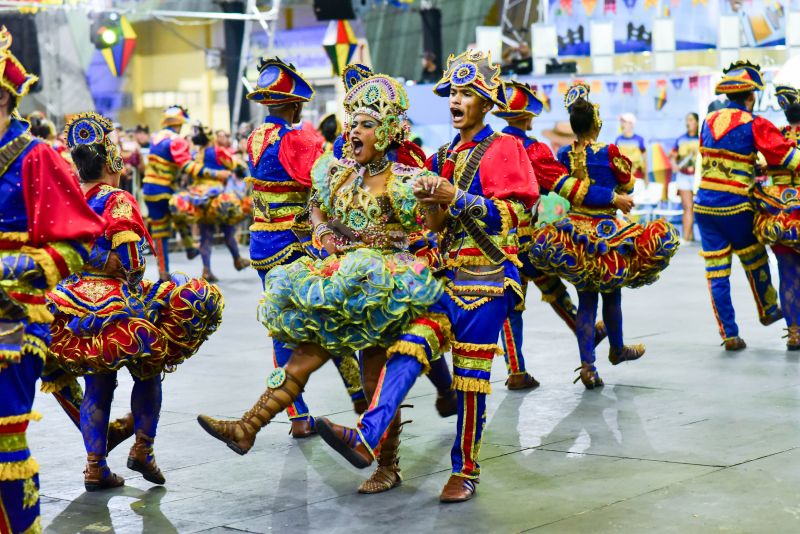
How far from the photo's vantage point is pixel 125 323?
5.72 m

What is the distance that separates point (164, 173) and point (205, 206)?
120 centimetres

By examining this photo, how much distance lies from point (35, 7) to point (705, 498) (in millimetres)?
16085

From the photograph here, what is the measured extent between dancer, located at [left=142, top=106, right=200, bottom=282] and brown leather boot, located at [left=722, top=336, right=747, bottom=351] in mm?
6747

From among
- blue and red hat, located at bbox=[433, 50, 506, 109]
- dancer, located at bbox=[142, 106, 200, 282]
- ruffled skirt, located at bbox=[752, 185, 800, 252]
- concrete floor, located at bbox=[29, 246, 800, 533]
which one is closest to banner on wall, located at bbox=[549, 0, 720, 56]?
dancer, located at bbox=[142, 106, 200, 282]

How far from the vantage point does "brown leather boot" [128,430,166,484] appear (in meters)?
5.95

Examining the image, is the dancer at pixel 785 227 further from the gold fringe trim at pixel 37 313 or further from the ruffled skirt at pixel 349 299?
the gold fringe trim at pixel 37 313

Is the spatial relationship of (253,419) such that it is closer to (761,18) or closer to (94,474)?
(94,474)

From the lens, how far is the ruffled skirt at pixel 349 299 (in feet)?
17.0

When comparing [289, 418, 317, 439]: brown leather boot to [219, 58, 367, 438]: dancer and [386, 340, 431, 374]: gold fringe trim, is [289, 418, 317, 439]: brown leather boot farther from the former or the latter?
[386, 340, 431, 374]: gold fringe trim

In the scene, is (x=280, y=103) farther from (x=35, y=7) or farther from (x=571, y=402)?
(x=35, y=7)

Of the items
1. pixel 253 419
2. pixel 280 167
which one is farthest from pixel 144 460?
pixel 280 167

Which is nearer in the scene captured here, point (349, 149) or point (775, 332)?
point (349, 149)

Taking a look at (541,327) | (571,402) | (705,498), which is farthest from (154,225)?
(705,498)

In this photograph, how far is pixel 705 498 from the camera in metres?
5.49
